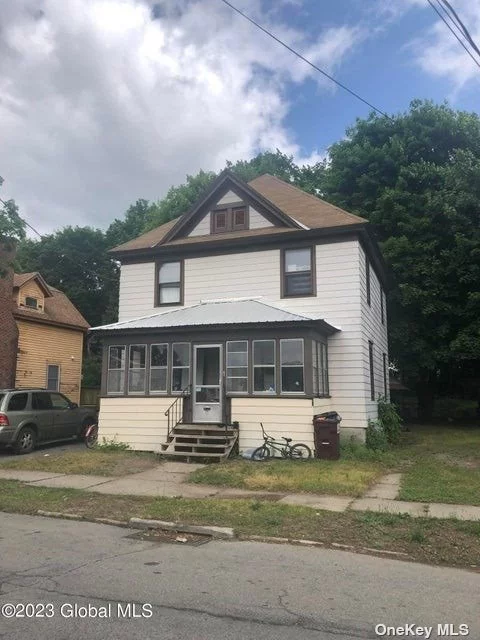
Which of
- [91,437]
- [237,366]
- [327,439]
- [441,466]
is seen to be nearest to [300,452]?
[327,439]

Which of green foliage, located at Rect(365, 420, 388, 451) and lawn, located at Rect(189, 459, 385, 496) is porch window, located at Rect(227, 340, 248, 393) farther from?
green foliage, located at Rect(365, 420, 388, 451)

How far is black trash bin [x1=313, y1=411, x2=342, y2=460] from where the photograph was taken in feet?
44.6

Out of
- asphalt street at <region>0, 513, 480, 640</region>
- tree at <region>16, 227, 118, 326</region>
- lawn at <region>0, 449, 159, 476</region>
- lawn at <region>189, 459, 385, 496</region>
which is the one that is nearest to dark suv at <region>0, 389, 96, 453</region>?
lawn at <region>0, 449, 159, 476</region>

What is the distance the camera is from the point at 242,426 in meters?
14.8

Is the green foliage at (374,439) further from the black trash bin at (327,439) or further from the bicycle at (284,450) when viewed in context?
the bicycle at (284,450)

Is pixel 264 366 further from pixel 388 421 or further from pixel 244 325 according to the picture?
pixel 388 421

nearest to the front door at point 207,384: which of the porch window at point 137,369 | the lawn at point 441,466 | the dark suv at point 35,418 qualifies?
the porch window at point 137,369

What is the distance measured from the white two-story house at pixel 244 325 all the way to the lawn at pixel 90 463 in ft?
4.23

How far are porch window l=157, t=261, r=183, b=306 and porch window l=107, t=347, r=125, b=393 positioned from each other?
8.86 ft

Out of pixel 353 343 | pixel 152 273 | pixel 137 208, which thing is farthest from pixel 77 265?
pixel 353 343

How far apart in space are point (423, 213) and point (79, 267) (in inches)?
1374

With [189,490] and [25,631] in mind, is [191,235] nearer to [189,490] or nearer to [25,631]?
[189,490]

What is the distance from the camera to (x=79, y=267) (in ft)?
165

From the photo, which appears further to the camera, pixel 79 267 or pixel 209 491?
pixel 79 267
